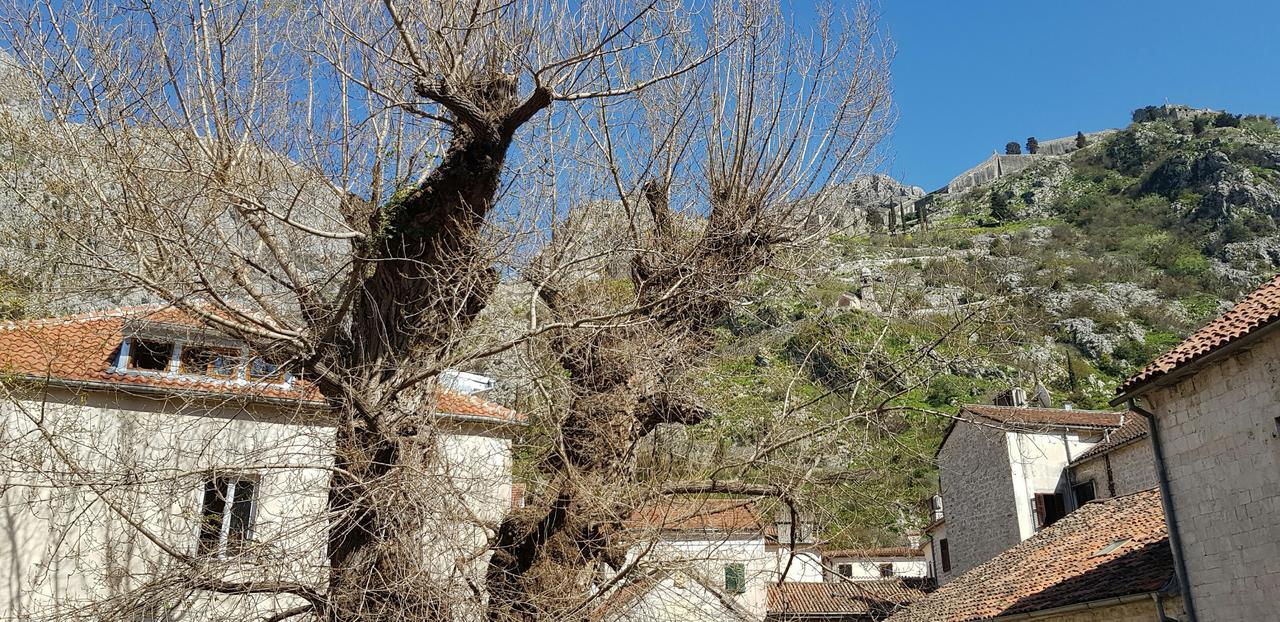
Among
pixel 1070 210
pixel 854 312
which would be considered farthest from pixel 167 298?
pixel 1070 210

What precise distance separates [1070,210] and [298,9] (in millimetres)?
105978

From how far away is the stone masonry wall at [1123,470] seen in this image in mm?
20422

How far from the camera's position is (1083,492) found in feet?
75.8

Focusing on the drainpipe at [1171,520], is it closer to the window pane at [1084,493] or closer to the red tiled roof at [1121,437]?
the red tiled roof at [1121,437]

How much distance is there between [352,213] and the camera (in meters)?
8.59

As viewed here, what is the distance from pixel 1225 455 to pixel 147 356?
49.6ft

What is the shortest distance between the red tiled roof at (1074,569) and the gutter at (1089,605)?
67 millimetres

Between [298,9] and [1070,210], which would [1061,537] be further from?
[1070,210]

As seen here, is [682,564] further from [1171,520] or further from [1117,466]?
[1117,466]

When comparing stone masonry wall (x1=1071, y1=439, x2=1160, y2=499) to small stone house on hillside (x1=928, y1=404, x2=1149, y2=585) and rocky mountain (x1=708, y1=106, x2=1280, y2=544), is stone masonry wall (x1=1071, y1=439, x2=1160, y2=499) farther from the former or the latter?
rocky mountain (x1=708, y1=106, x2=1280, y2=544)

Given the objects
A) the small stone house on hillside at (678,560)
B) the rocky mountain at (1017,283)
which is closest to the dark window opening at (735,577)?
the small stone house on hillside at (678,560)

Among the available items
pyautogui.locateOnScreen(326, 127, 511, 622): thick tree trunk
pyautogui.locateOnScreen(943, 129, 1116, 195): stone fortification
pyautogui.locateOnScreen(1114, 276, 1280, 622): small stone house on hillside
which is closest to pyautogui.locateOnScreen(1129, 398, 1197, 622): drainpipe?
pyautogui.locateOnScreen(1114, 276, 1280, 622): small stone house on hillside

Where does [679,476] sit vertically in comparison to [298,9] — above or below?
below

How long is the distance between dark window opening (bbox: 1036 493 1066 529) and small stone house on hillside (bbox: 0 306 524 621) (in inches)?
637
